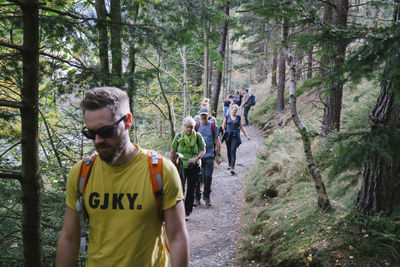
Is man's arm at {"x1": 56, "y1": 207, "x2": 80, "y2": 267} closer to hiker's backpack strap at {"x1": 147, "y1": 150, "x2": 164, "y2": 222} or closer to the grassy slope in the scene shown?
hiker's backpack strap at {"x1": 147, "y1": 150, "x2": 164, "y2": 222}

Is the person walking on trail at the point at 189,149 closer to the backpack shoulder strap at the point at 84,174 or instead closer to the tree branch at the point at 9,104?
the tree branch at the point at 9,104

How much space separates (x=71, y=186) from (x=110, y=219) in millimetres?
416

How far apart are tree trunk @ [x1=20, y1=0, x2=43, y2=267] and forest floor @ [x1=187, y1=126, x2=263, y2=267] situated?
3.39m

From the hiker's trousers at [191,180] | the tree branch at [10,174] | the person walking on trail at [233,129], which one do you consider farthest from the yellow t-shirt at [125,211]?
the person walking on trail at [233,129]

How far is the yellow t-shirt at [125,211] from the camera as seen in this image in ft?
6.74

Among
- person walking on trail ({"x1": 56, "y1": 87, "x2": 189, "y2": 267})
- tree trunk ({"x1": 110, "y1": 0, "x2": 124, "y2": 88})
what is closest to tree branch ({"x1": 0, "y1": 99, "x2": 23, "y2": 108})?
person walking on trail ({"x1": 56, "y1": 87, "x2": 189, "y2": 267})

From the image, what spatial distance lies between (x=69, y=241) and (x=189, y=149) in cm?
444

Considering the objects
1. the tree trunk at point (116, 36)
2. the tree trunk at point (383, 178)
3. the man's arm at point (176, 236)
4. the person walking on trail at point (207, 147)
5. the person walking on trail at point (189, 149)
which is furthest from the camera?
the person walking on trail at point (207, 147)

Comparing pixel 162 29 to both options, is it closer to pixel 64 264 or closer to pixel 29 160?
pixel 29 160

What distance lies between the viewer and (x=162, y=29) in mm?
4348

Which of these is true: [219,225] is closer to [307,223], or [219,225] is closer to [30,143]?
[307,223]

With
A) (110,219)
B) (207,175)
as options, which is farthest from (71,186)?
(207,175)

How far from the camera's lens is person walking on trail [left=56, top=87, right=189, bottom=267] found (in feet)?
6.72

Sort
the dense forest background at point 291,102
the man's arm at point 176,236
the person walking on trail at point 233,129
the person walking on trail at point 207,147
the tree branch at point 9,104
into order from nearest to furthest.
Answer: the dense forest background at point 291,102
the man's arm at point 176,236
the tree branch at point 9,104
the person walking on trail at point 207,147
the person walking on trail at point 233,129
